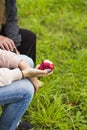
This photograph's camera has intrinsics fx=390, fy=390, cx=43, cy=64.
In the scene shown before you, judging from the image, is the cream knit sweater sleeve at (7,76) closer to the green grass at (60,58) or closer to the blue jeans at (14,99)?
the blue jeans at (14,99)

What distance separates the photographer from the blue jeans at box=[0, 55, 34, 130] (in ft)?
8.34

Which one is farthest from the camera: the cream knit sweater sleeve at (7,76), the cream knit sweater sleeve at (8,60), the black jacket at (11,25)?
the black jacket at (11,25)

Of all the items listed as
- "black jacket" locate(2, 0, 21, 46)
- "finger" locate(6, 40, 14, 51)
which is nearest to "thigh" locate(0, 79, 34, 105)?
"finger" locate(6, 40, 14, 51)

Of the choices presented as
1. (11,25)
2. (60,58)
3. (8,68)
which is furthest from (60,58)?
(8,68)

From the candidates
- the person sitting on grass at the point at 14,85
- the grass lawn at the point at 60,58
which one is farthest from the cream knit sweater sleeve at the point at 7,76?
the grass lawn at the point at 60,58

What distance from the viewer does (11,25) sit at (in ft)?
10.8

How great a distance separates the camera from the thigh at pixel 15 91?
8.31ft

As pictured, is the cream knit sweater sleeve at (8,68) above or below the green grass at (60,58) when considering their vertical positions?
Answer: above

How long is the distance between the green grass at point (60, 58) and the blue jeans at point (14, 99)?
569mm

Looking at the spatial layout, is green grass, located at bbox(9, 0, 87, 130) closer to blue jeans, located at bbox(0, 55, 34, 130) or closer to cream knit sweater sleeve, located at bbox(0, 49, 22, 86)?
blue jeans, located at bbox(0, 55, 34, 130)

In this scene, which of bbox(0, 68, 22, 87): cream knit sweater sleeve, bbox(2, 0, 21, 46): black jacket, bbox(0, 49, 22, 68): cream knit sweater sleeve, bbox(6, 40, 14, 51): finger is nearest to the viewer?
bbox(0, 68, 22, 87): cream knit sweater sleeve

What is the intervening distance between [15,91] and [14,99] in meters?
0.07

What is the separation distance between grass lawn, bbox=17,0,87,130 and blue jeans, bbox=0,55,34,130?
560 mm

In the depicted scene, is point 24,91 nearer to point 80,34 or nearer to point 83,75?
point 83,75
